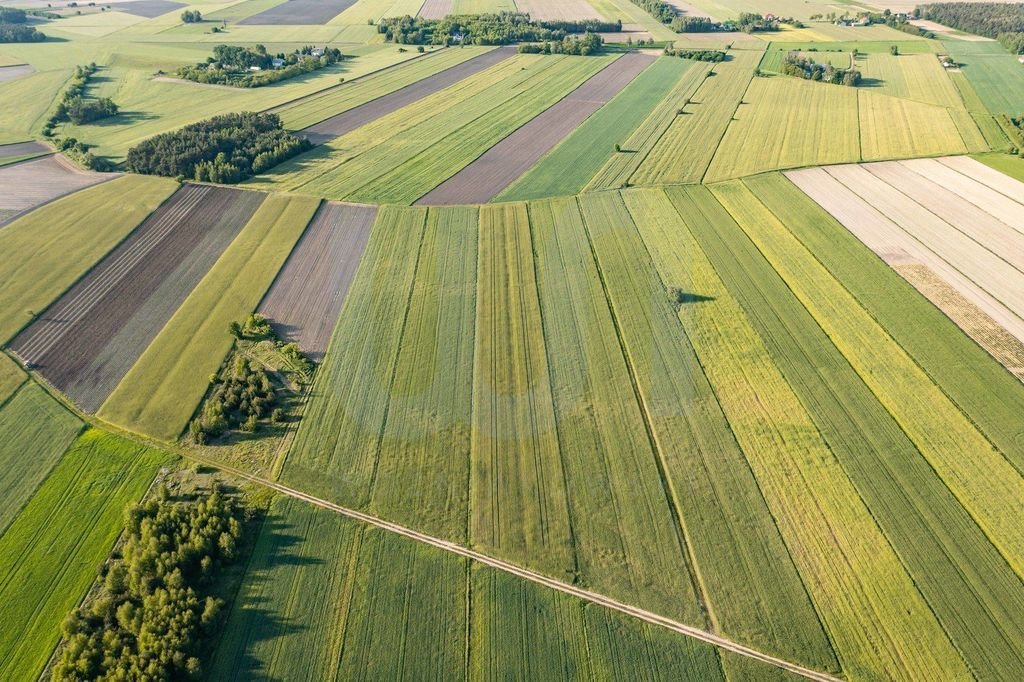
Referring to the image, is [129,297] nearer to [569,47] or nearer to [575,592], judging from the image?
[575,592]

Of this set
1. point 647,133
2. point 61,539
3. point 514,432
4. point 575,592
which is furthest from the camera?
point 647,133

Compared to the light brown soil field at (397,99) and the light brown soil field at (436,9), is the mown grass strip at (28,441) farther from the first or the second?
the light brown soil field at (436,9)

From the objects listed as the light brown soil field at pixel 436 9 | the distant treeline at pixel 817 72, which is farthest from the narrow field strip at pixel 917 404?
the light brown soil field at pixel 436 9

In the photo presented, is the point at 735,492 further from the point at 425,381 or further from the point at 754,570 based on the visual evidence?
the point at 425,381

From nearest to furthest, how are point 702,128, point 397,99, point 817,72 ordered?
1. point 702,128
2. point 397,99
3. point 817,72

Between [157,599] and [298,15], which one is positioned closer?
[157,599]

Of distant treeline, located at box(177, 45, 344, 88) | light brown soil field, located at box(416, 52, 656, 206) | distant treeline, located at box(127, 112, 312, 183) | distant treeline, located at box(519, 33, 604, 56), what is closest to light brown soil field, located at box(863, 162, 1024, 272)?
light brown soil field, located at box(416, 52, 656, 206)

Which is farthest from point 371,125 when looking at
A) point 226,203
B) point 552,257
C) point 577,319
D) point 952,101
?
point 952,101

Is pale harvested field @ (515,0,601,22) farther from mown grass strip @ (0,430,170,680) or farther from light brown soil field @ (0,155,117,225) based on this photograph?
mown grass strip @ (0,430,170,680)

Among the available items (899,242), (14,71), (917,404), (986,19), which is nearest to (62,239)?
(917,404)
